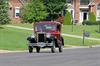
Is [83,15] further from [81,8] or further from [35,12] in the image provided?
[35,12]

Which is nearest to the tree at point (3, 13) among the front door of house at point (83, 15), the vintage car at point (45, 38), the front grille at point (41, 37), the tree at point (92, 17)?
the vintage car at point (45, 38)

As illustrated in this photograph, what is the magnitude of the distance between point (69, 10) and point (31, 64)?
71.7 metres

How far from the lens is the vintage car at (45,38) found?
112 ft

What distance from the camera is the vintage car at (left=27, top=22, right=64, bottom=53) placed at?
112ft

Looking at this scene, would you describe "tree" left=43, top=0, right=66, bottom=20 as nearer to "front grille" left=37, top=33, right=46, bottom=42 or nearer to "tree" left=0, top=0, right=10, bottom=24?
"tree" left=0, top=0, right=10, bottom=24

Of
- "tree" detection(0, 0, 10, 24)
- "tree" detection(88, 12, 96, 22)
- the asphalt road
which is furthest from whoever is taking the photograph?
"tree" detection(88, 12, 96, 22)

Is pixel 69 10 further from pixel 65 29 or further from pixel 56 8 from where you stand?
pixel 65 29

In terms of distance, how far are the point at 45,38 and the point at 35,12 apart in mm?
45548

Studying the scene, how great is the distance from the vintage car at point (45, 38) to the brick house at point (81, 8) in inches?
2252

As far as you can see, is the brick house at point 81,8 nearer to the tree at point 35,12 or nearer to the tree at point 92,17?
the tree at point 92,17

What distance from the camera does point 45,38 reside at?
1348 inches

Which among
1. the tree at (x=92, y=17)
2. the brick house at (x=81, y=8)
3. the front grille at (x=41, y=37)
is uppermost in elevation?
the brick house at (x=81, y=8)

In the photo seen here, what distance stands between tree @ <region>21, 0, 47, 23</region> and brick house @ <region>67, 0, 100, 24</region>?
41.9 feet

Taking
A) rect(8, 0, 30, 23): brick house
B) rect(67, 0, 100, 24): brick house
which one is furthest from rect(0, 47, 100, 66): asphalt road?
rect(67, 0, 100, 24): brick house
